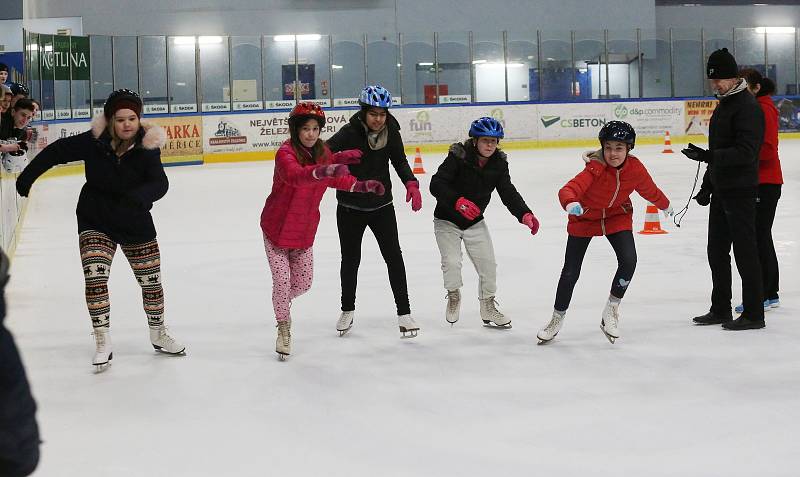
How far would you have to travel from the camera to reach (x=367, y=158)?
18.6ft

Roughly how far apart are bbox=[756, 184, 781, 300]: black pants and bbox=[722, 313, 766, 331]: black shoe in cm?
41

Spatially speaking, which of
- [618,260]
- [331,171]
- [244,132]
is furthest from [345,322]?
[244,132]

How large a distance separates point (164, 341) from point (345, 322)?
1.05m

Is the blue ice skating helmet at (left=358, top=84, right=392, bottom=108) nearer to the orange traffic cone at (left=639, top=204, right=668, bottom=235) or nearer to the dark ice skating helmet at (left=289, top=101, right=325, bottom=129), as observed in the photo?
the dark ice skating helmet at (left=289, top=101, right=325, bottom=129)

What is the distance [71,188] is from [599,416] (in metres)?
14.7

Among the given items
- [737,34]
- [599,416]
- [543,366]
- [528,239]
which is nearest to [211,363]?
[543,366]

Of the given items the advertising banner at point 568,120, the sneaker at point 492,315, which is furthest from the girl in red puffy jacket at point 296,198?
the advertising banner at point 568,120

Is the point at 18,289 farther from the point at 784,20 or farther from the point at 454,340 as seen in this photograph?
the point at 784,20

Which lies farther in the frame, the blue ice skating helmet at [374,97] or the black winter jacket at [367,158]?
the black winter jacket at [367,158]

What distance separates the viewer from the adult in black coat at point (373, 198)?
561 cm

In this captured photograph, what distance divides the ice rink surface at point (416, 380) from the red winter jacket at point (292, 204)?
0.63m

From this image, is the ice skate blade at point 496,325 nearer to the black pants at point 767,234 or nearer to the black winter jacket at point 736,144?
the black winter jacket at point 736,144

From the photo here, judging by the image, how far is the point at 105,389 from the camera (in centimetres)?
469

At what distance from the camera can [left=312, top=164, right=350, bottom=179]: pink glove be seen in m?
4.84
